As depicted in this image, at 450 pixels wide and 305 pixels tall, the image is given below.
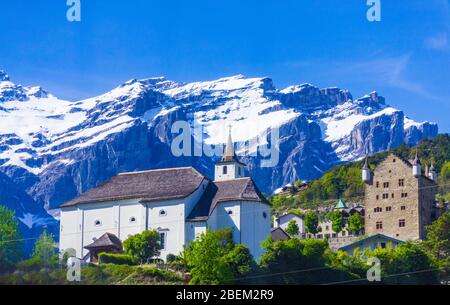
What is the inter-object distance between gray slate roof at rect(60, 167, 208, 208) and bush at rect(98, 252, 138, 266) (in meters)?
11.4

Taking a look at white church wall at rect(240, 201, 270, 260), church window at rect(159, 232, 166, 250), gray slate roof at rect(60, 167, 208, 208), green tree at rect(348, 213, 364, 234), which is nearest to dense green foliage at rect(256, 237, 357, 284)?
white church wall at rect(240, 201, 270, 260)

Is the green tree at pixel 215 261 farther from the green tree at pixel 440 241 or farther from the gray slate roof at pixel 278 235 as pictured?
the green tree at pixel 440 241

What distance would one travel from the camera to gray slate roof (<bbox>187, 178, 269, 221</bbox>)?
4281 inches

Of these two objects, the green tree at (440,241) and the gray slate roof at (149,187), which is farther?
the green tree at (440,241)

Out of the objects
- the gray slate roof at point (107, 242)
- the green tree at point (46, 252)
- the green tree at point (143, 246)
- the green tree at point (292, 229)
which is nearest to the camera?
the green tree at point (46, 252)

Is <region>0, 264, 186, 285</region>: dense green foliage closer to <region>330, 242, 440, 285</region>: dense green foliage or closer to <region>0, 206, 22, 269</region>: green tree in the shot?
<region>0, 206, 22, 269</region>: green tree

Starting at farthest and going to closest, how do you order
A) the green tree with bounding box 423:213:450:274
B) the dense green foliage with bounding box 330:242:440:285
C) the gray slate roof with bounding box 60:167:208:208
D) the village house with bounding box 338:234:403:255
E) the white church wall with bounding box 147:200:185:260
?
the village house with bounding box 338:234:403:255 → the green tree with bounding box 423:213:450:274 → the gray slate roof with bounding box 60:167:208:208 → the white church wall with bounding box 147:200:185:260 → the dense green foliage with bounding box 330:242:440:285

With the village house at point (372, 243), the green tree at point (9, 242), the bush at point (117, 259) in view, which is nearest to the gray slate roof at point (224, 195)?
the bush at point (117, 259)

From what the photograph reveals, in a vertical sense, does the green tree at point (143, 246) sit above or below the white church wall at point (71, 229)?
below

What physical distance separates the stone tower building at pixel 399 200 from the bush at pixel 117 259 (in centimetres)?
5108

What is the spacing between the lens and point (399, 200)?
470ft

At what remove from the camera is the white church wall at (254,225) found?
106 meters

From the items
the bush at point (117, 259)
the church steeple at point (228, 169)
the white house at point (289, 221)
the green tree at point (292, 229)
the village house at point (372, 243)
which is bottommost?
the bush at point (117, 259)

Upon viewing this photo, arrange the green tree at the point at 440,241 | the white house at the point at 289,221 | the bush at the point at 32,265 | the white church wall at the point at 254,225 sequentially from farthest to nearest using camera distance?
the white house at the point at 289,221 < the green tree at the point at 440,241 < the white church wall at the point at 254,225 < the bush at the point at 32,265
